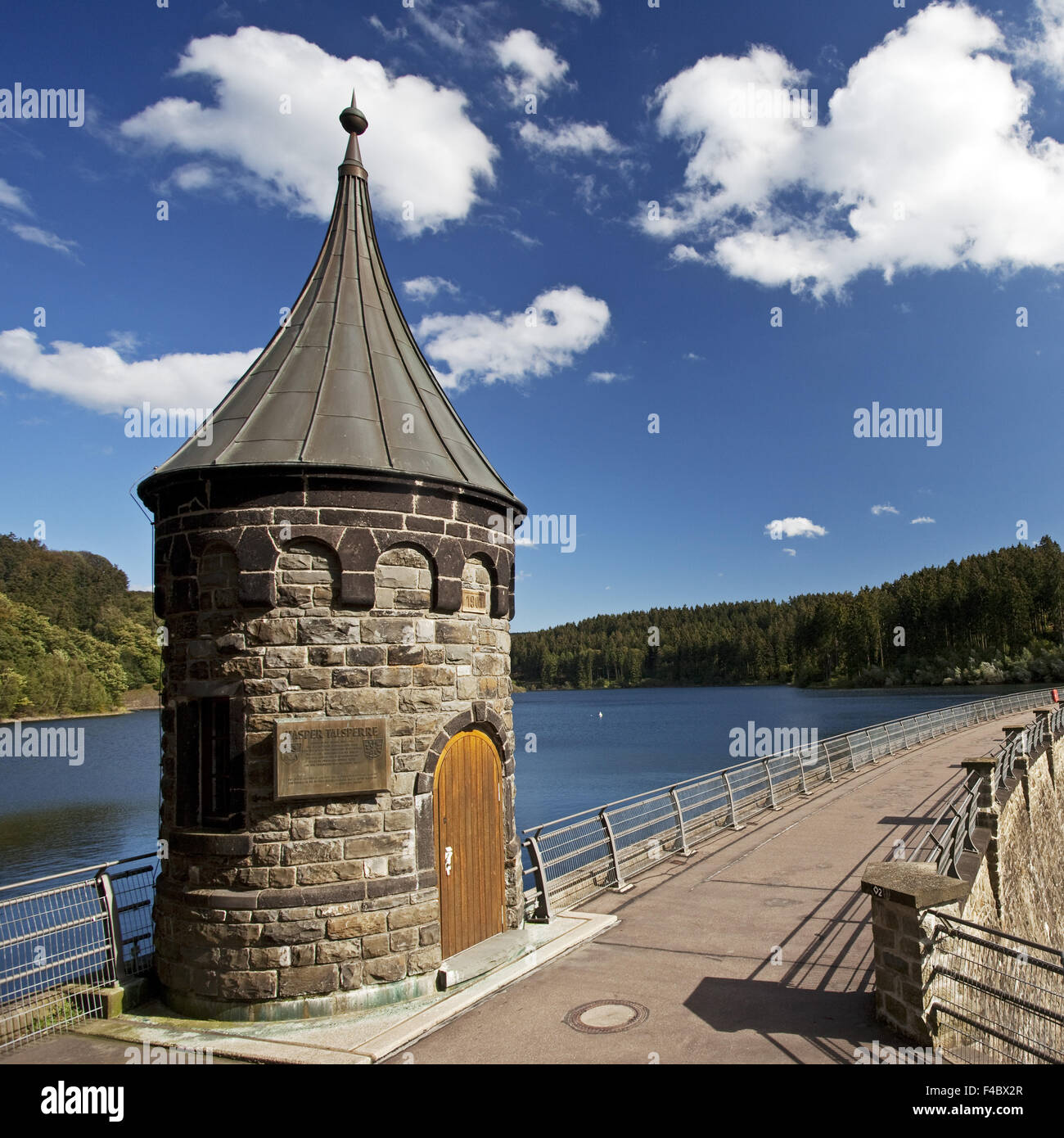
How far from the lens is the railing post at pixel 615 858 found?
1031cm

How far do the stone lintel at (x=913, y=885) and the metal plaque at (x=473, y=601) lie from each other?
4.31m

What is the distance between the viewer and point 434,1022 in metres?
6.37

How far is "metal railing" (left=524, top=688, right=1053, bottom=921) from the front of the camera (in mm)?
9633

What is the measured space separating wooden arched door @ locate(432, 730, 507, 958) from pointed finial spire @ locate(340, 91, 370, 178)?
22.1 ft

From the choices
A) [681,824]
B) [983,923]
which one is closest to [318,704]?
[681,824]

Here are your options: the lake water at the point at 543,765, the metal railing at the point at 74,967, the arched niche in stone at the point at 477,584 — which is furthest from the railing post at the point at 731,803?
the metal railing at the point at 74,967

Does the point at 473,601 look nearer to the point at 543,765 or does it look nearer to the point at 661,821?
the point at 661,821

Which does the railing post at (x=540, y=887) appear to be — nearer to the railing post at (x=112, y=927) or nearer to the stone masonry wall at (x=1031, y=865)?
the railing post at (x=112, y=927)

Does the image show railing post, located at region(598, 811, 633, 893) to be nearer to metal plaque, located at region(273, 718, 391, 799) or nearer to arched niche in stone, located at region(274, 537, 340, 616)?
metal plaque, located at region(273, 718, 391, 799)

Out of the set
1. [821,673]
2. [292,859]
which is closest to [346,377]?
[292,859]

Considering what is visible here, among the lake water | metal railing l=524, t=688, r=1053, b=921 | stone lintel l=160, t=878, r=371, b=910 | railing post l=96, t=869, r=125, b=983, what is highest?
stone lintel l=160, t=878, r=371, b=910

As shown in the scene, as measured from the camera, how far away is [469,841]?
7938 mm

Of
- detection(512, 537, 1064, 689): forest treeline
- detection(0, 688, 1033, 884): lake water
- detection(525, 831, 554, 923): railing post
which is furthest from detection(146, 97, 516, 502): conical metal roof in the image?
detection(512, 537, 1064, 689): forest treeline
